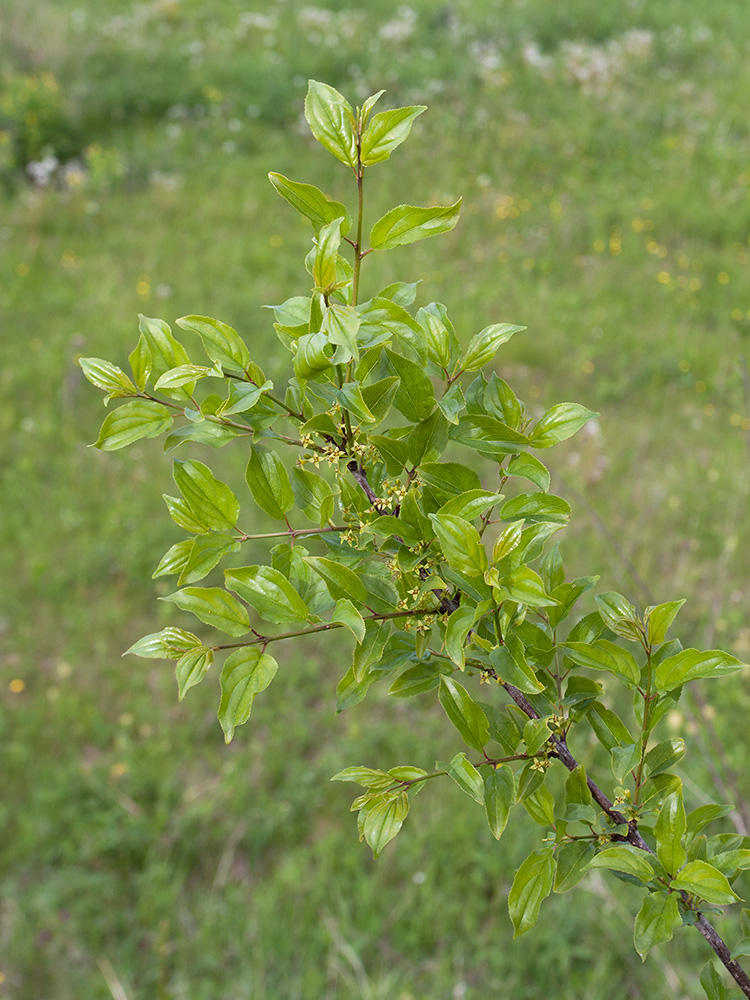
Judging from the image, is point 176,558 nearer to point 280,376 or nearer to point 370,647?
point 370,647

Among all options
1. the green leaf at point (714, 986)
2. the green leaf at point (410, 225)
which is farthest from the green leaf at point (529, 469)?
the green leaf at point (714, 986)

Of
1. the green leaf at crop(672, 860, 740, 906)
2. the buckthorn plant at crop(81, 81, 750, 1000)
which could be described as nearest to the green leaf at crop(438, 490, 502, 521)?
the buckthorn plant at crop(81, 81, 750, 1000)

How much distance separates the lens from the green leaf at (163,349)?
79cm

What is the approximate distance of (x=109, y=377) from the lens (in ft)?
2.55

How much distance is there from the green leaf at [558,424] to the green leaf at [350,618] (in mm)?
230

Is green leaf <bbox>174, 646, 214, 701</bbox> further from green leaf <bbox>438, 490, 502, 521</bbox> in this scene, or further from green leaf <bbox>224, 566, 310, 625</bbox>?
green leaf <bbox>438, 490, 502, 521</bbox>

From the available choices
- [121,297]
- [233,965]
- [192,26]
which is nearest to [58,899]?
[233,965]

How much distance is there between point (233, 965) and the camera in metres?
2.42

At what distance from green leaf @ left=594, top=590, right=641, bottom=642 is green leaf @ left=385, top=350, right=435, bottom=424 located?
233 millimetres

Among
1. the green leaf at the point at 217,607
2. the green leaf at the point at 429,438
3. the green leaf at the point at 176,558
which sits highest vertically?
the green leaf at the point at 429,438

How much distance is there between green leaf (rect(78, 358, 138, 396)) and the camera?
2.54ft

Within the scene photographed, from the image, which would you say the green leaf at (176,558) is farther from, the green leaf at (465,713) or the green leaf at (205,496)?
the green leaf at (465,713)

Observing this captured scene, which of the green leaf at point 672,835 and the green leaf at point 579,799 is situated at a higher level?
the green leaf at point 672,835

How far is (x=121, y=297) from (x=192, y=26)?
196 inches
